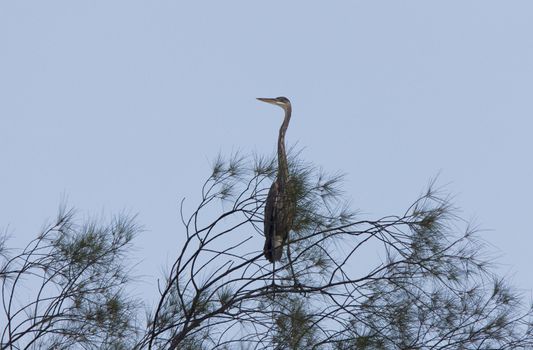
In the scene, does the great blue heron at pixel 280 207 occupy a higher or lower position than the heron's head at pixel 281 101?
lower

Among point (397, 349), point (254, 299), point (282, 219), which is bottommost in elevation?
point (397, 349)

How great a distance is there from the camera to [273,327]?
3887mm

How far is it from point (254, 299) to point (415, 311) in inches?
21.2

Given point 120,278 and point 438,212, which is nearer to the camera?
point 438,212

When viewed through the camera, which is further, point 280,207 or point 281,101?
point 281,101

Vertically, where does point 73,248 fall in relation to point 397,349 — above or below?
above

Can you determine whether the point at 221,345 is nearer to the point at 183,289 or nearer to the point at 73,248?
the point at 183,289

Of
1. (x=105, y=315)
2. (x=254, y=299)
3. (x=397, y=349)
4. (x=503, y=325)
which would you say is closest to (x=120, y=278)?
(x=105, y=315)

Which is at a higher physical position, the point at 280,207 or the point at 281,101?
the point at 281,101

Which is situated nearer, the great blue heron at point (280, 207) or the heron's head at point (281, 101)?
the great blue heron at point (280, 207)

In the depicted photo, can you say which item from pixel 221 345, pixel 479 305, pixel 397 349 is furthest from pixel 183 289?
pixel 479 305

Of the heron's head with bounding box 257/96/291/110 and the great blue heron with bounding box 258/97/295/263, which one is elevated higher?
the heron's head with bounding box 257/96/291/110

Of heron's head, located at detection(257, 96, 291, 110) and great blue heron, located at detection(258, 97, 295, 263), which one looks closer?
great blue heron, located at detection(258, 97, 295, 263)

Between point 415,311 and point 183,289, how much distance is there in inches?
30.4
